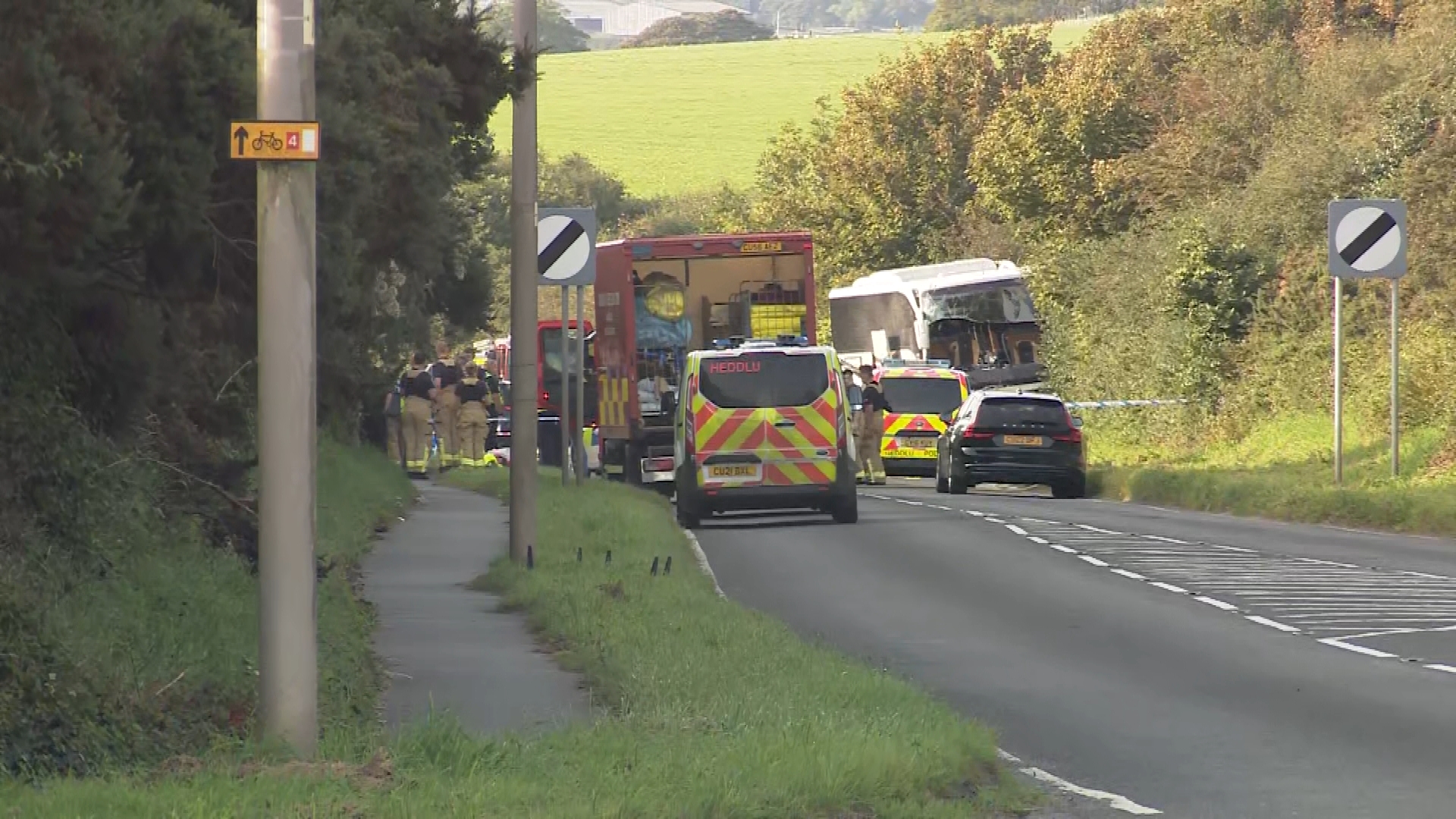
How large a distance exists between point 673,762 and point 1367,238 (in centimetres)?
1913

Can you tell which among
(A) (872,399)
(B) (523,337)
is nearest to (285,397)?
(B) (523,337)

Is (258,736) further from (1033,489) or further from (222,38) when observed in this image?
(1033,489)

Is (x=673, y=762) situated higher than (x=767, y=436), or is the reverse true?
(x=767, y=436)

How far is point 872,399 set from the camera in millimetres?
37844

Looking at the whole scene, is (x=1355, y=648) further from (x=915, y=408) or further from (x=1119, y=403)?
(x=1119, y=403)

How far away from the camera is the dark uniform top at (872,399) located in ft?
124

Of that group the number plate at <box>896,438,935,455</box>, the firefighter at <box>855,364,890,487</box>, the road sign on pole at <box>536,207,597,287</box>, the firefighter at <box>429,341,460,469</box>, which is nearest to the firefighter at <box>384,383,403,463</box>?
the firefighter at <box>429,341,460,469</box>

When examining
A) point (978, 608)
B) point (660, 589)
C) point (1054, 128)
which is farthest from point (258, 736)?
point (1054, 128)

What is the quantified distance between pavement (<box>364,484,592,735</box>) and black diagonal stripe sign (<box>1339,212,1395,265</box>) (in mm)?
9625

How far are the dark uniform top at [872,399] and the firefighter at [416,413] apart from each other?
21.3 ft

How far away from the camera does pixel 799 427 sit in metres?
27.3

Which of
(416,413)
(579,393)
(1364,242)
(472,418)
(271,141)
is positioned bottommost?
(472,418)

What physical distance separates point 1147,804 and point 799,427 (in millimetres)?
17334

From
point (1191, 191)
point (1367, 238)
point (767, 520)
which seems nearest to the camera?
point (1367, 238)
